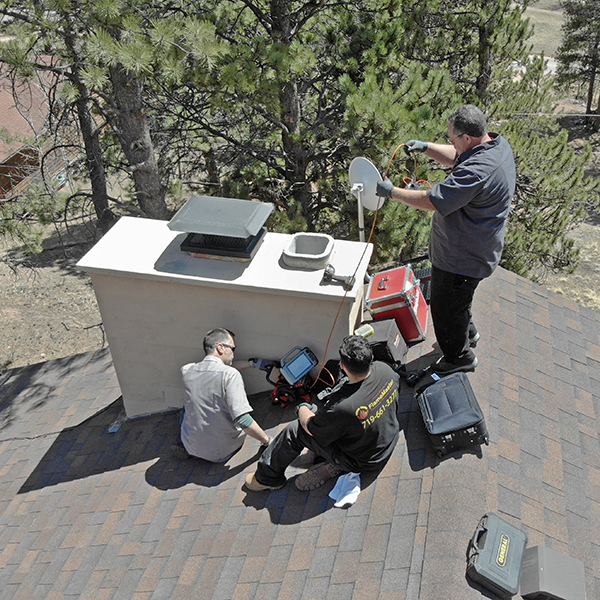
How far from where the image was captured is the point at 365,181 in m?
4.32

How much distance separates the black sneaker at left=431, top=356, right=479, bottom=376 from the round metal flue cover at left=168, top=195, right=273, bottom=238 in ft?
5.86

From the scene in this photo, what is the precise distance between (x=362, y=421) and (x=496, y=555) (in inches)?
40.4

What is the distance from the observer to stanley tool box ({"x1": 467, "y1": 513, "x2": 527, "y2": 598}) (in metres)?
2.86

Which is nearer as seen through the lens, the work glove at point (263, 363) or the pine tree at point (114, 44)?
the work glove at point (263, 363)

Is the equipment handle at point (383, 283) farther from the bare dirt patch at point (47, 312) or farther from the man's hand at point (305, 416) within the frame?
the bare dirt patch at point (47, 312)

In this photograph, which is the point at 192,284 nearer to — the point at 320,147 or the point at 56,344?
the point at 320,147

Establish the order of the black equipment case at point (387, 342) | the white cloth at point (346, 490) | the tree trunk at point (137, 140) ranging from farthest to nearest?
the tree trunk at point (137, 140)
the black equipment case at point (387, 342)
the white cloth at point (346, 490)

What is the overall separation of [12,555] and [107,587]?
1.31m

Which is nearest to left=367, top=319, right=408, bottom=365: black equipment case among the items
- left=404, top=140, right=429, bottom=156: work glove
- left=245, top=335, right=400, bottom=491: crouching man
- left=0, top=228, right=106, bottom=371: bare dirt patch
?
left=245, top=335, right=400, bottom=491: crouching man

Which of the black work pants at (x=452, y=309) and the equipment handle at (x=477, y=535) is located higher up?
the black work pants at (x=452, y=309)

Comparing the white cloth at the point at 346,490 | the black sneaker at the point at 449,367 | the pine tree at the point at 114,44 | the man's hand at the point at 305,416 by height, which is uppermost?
the pine tree at the point at 114,44

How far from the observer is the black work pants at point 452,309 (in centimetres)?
397

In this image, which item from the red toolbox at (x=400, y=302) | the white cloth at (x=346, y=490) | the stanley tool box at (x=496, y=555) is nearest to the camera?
the stanley tool box at (x=496, y=555)

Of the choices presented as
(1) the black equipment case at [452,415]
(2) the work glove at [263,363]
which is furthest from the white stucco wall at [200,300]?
(1) the black equipment case at [452,415]
